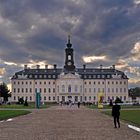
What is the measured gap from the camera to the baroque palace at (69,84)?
166250 millimetres

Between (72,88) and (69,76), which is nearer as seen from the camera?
(69,76)

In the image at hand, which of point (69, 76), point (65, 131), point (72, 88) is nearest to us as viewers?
point (65, 131)

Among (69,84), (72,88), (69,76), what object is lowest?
(72,88)

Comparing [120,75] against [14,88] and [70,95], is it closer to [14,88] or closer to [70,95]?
[70,95]

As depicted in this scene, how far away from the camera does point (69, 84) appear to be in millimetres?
166500

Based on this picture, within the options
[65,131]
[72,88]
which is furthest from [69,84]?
[65,131]

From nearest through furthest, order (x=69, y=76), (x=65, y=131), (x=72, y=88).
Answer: (x=65, y=131), (x=69, y=76), (x=72, y=88)

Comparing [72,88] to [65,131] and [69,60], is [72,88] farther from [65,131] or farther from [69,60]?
[65,131]

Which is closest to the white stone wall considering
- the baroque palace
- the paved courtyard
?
the baroque palace

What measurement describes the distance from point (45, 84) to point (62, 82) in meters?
7.26

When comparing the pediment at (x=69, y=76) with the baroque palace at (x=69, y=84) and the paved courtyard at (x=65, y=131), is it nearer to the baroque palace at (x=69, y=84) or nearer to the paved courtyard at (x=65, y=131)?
the baroque palace at (x=69, y=84)

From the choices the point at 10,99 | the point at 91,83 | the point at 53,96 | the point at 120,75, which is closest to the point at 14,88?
the point at 10,99

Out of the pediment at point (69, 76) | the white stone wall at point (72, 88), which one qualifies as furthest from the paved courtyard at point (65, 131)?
the white stone wall at point (72, 88)

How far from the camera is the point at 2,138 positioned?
1695cm
